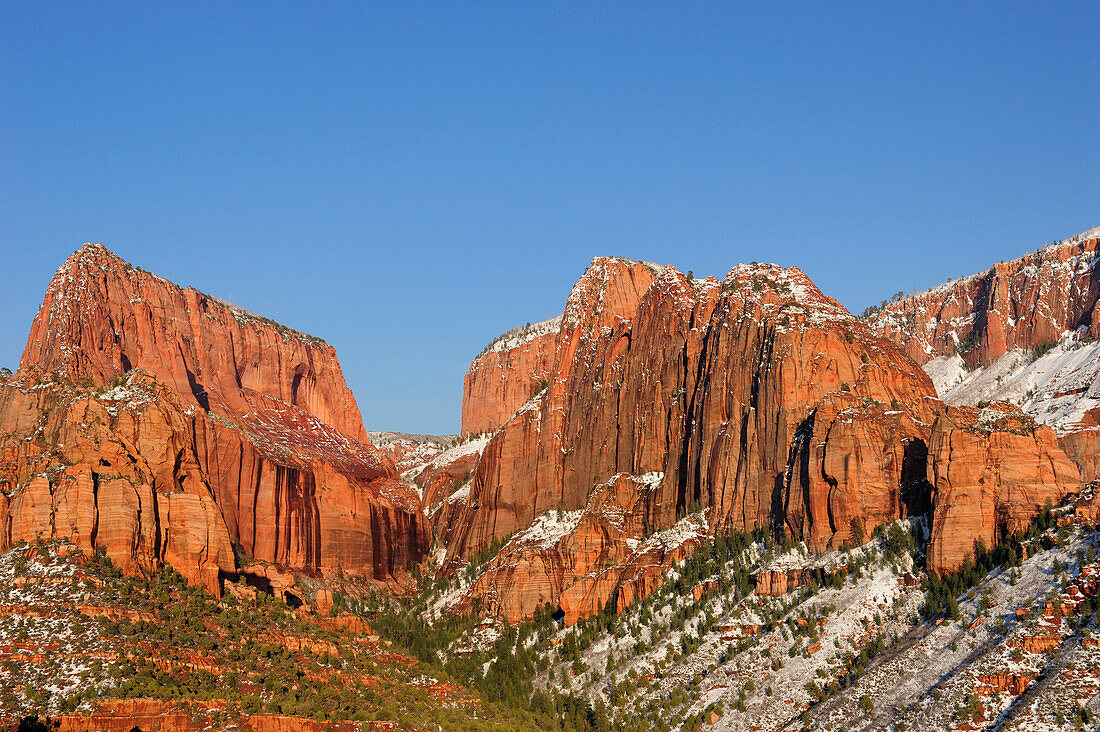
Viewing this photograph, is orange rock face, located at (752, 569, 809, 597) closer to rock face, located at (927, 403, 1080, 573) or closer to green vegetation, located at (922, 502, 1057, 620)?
rock face, located at (927, 403, 1080, 573)

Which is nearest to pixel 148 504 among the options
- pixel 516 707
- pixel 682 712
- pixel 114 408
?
pixel 114 408

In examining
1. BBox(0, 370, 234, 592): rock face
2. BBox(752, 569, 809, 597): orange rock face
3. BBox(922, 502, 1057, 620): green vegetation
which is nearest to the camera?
BBox(0, 370, 234, 592): rock face

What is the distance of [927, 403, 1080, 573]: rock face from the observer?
173 m

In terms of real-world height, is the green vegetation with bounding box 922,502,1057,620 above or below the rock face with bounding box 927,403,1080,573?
below

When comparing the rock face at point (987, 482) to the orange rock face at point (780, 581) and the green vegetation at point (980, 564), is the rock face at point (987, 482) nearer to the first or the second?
the green vegetation at point (980, 564)

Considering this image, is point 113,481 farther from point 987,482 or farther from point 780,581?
point 987,482

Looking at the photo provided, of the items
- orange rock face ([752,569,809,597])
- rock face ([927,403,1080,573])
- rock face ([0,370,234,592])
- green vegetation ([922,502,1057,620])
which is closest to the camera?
rock face ([0,370,234,592])

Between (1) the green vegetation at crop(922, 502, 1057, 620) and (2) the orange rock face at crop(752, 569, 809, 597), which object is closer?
(1) the green vegetation at crop(922, 502, 1057, 620)

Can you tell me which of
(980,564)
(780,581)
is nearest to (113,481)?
(780,581)

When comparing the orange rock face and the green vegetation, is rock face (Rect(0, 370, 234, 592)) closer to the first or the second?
the orange rock face

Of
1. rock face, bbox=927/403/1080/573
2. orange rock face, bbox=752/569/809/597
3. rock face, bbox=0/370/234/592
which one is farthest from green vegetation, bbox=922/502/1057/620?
rock face, bbox=0/370/234/592

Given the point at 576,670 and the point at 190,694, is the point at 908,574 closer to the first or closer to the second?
the point at 576,670

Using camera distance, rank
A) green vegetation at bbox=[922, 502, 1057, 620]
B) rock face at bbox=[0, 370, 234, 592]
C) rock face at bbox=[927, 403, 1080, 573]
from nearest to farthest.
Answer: rock face at bbox=[0, 370, 234, 592], green vegetation at bbox=[922, 502, 1057, 620], rock face at bbox=[927, 403, 1080, 573]

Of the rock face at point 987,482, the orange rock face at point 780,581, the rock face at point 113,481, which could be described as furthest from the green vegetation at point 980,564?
the rock face at point 113,481
